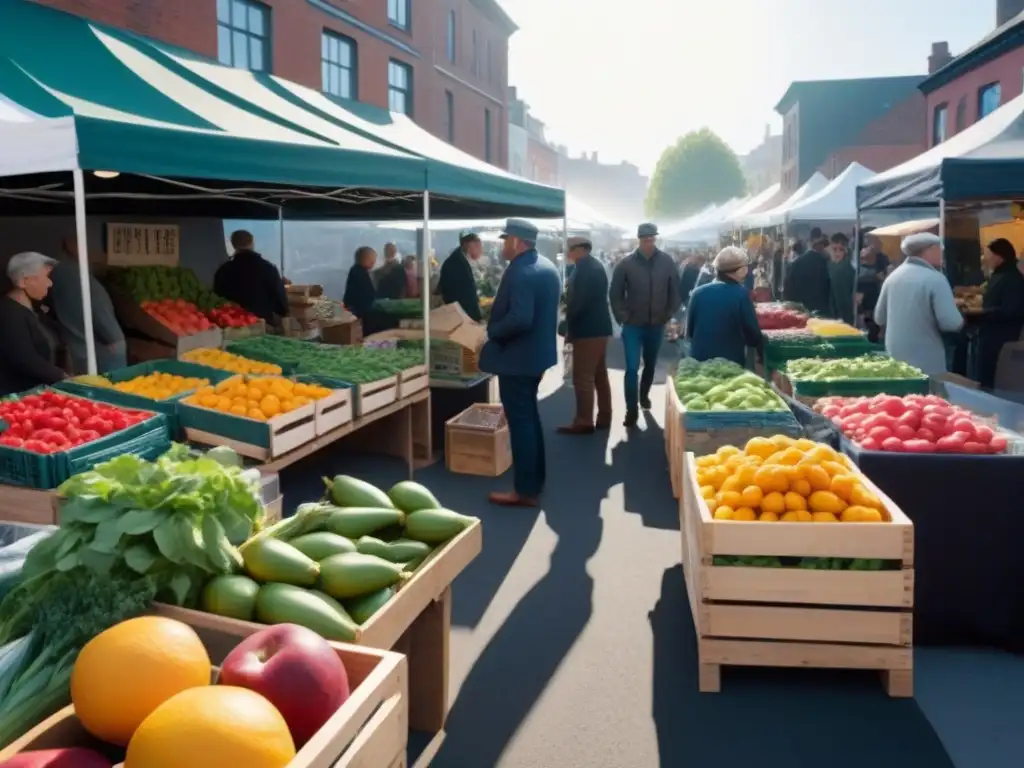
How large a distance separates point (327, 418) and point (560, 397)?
5.84 m

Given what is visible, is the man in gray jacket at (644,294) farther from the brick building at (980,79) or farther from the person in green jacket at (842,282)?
the brick building at (980,79)

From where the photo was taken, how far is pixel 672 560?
217 inches

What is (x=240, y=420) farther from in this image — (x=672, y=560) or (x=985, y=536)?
(x=985, y=536)

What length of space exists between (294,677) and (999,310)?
9060 millimetres

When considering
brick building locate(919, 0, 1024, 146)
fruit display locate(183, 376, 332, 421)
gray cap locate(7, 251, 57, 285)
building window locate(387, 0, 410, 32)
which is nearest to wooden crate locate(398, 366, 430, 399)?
fruit display locate(183, 376, 332, 421)

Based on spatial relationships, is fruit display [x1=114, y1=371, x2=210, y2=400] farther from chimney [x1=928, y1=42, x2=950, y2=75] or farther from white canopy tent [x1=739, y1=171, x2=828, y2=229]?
chimney [x1=928, y1=42, x2=950, y2=75]

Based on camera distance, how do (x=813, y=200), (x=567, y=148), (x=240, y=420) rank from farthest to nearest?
1. (x=567, y=148)
2. (x=813, y=200)
3. (x=240, y=420)

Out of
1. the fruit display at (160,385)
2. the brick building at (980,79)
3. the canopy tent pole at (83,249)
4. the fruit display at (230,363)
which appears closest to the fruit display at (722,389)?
the fruit display at (230,363)

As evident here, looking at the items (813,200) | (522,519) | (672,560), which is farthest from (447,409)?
(813,200)

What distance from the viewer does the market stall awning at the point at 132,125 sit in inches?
183

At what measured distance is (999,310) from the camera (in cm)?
909

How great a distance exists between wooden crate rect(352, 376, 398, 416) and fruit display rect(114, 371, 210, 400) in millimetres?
1037

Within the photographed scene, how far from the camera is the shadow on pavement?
3.33 meters

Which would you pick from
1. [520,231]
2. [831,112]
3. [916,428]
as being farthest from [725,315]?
[831,112]
